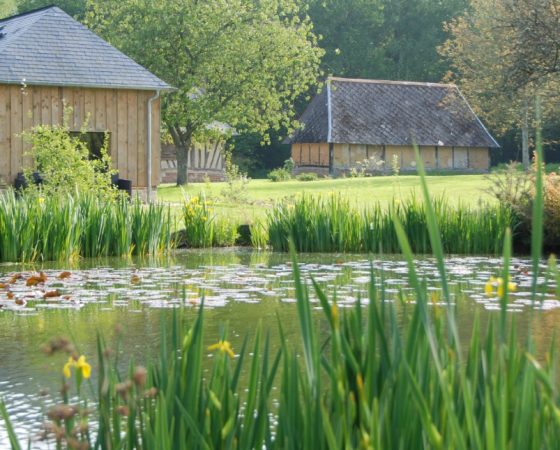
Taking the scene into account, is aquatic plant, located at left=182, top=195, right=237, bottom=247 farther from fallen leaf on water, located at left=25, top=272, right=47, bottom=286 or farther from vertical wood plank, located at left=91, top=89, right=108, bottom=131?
vertical wood plank, located at left=91, top=89, right=108, bottom=131

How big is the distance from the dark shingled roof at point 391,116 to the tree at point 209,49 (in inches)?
497

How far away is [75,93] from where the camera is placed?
80.7 feet

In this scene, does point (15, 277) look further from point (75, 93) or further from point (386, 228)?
point (75, 93)

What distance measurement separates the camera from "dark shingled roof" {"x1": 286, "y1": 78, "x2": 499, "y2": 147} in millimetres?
48656

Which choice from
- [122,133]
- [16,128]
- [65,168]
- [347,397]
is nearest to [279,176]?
[122,133]

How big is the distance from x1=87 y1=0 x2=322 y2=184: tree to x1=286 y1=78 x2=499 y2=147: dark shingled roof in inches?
497

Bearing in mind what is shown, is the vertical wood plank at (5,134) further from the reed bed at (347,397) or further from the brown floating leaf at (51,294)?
the reed bed at (347,397)

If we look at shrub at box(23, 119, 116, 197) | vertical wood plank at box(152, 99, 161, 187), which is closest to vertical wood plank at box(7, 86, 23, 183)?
vertical wood plank at box(152, 99, 161, 187)

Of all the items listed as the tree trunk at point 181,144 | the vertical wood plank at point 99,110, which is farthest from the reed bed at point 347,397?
the tree trunk at point 181,144

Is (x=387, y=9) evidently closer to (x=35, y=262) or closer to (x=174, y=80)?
(x=174, y=80)

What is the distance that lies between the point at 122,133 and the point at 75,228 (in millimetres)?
11006

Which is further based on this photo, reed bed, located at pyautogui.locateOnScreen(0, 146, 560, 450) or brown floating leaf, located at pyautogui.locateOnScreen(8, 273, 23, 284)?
brown floating leaf, located at pyautogui.locateOnScreen(8, 273, 23, 284)

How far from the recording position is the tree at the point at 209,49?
113 ft

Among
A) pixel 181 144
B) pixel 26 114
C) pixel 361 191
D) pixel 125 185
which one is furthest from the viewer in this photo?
pixel 181 144
